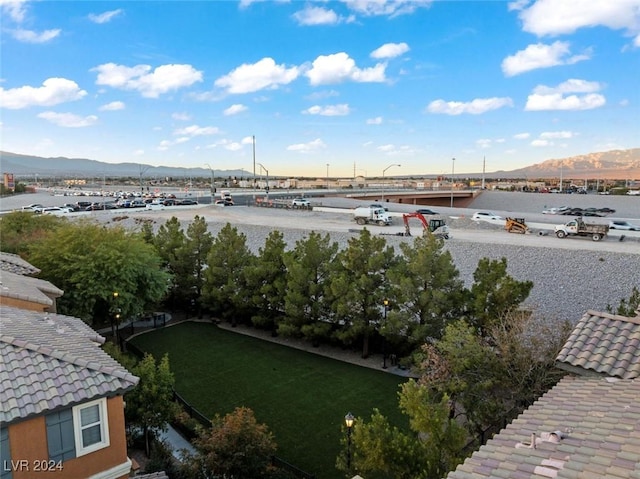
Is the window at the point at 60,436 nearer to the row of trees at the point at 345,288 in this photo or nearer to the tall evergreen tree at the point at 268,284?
the row of trees at the point at 345,288

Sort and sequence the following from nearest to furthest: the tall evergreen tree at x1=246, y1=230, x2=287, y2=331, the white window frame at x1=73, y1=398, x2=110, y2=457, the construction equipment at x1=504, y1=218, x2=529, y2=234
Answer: the white window frame at x1=73, y1=398, x2=110, y2=457 < the tall evergreen tree at x1=246, y1=230, x2=287, y2=331 < the construction equipment at x1=504, y1=218, x2=529, y2=234

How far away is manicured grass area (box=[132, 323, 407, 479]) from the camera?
16328 millimetres

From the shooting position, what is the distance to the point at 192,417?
1761 centimetres

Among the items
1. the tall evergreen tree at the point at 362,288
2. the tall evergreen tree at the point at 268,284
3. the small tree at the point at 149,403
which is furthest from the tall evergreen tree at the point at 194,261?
the small tree at the point at 149,403

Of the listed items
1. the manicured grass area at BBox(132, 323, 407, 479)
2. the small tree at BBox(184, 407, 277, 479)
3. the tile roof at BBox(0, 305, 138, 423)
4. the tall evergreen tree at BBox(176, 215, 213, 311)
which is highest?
the tile roof at BBox(0, 305, 138, 423)

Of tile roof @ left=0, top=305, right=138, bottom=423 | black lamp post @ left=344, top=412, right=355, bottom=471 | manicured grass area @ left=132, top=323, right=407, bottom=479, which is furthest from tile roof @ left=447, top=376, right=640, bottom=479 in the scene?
manicured grass area @ left=132, top=323, right=407, bottom=479

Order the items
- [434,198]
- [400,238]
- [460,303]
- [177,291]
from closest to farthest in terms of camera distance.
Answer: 1. [460,303]
2. [177,291]
3. [400,238]
4. [434,198]

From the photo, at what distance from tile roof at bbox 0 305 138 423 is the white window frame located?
0.24m

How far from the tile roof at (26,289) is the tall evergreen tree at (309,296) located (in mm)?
10960

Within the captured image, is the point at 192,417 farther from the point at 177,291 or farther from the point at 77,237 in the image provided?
the point at 177,291

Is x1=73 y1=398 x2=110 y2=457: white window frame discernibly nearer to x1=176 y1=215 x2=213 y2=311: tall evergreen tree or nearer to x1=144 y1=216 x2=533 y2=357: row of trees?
x1=144 y1=216 x2=533 y2=357: row of trees

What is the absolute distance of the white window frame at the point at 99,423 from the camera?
8445 millimetres

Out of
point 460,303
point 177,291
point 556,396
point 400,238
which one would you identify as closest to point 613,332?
point 556,396

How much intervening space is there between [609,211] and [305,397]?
226 ft
